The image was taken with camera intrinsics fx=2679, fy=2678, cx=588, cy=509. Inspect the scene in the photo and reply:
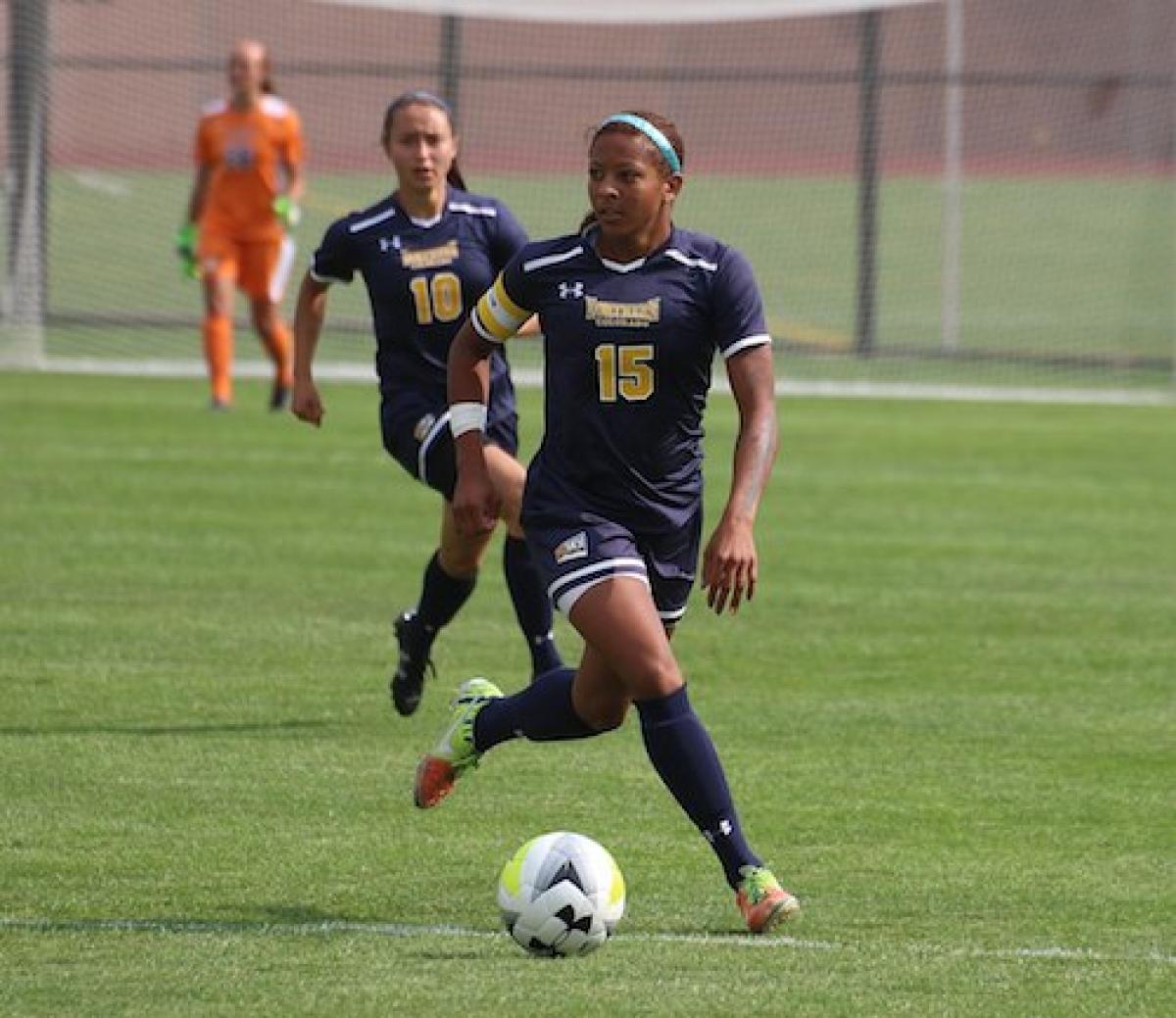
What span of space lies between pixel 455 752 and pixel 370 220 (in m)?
2.61

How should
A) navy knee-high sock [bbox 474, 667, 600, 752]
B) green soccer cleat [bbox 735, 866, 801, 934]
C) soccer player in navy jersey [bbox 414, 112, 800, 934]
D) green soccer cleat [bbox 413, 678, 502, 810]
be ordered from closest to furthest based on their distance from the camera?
green soccer cleat [bbox 735, 866, 801, 934] < soccer player in navy jersey [bbox 414, 112, 800, 934] < navy knee-high sock [bbox 474, 667, 600, 752] < green soccer cleat [bbox 413, 678, 502, 810]

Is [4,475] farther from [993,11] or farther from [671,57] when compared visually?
[993,11]

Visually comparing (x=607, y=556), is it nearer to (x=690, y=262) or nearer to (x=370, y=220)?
(x=690, y=262)

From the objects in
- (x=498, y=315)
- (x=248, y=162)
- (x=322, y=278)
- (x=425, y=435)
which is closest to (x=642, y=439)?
(x=498, y=315)

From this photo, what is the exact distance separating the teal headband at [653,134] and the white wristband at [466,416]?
958 mm

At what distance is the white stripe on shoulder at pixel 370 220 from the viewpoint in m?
9.52

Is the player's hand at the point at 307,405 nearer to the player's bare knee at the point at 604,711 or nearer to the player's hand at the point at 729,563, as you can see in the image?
the player's bare knee at the point at 604,711

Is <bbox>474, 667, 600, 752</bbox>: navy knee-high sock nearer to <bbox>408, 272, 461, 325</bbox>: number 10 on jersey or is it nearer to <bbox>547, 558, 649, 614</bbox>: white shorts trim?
<bbox>547, 558, 649, 614</bbox>: white shorts trim

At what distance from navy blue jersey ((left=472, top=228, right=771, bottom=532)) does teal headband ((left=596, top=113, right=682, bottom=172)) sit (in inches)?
7.5

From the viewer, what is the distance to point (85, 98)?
28.6 metres

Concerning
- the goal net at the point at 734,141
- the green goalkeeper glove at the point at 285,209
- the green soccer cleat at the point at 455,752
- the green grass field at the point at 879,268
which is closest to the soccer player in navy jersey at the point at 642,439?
the green soccer cleat at the point at 455,752

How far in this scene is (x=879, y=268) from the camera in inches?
1403

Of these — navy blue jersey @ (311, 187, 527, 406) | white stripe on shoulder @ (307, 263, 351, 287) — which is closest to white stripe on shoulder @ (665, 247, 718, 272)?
navy blue jersey @ (311, 187, 527, 406)

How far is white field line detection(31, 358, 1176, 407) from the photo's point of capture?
23016 millimetres
